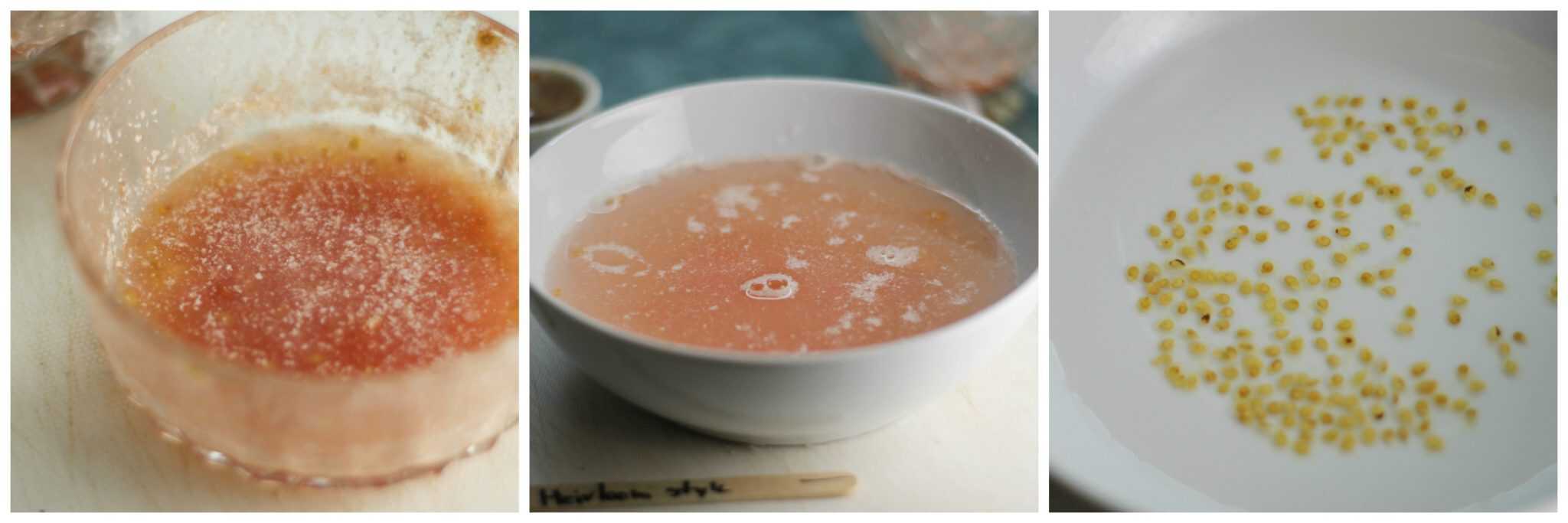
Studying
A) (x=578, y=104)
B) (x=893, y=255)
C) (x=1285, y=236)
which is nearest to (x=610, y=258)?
(x=893, y=255)

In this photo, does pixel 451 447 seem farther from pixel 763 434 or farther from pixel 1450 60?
pixel 1450 60

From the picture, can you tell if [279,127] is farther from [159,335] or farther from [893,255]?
[893,255]

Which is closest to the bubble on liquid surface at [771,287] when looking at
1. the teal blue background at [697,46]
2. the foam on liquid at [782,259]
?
the foam on liquid at [782,259]

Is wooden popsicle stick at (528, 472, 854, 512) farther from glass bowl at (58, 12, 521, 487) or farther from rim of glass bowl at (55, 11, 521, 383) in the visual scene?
rim of glass bowl at (55, 11, 521, 383)

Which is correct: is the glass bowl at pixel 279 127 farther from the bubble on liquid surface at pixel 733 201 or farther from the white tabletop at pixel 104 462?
the bubble on liquid surface at pixel 733 201

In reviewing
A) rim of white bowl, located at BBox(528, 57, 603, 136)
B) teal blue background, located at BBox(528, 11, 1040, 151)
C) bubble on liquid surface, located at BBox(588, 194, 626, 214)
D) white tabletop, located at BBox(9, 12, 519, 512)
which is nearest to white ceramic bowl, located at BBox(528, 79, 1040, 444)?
bubble on liquid surface, located at BBox(588, 194, 626, 214)

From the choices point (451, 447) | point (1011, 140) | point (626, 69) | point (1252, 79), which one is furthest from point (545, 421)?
point (626, 69)
